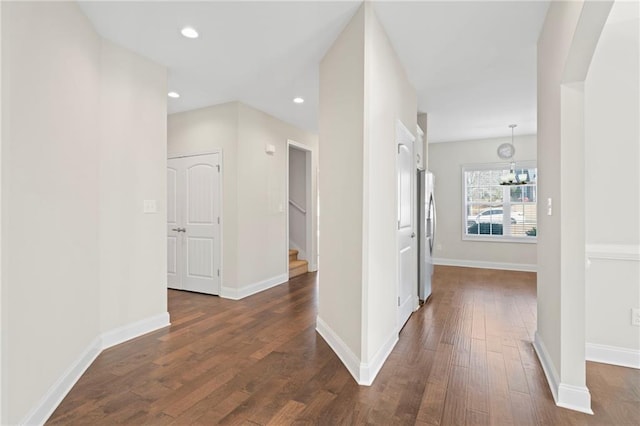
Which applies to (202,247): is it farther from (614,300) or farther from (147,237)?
(614,300)

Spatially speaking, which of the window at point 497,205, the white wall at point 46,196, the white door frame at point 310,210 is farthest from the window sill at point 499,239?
the white wall at point 46,196

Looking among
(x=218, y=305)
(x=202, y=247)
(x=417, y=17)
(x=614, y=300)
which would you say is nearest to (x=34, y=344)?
(x=218, y=305)

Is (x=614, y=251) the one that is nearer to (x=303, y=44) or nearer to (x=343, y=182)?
(x=343, y=182)

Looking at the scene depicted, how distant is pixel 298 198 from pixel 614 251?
477 cm

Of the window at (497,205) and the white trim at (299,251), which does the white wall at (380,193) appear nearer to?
the white trim at (299,251)

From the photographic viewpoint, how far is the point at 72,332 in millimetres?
2268

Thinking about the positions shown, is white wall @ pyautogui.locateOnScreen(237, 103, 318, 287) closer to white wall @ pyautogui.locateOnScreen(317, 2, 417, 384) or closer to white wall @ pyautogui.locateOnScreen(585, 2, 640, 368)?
white wall @ pyautogui.locateOnScreen(317, 2, 417, 384)

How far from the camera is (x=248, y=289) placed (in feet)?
14.8

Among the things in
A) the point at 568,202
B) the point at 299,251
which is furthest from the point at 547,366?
the point at 299,251

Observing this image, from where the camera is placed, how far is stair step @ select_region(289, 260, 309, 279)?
566cm

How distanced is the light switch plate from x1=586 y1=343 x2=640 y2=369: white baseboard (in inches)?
158

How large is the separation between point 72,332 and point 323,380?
5.88ft

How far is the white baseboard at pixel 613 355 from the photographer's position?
8.10ft

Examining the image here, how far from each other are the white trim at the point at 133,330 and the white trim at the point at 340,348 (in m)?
1.58
